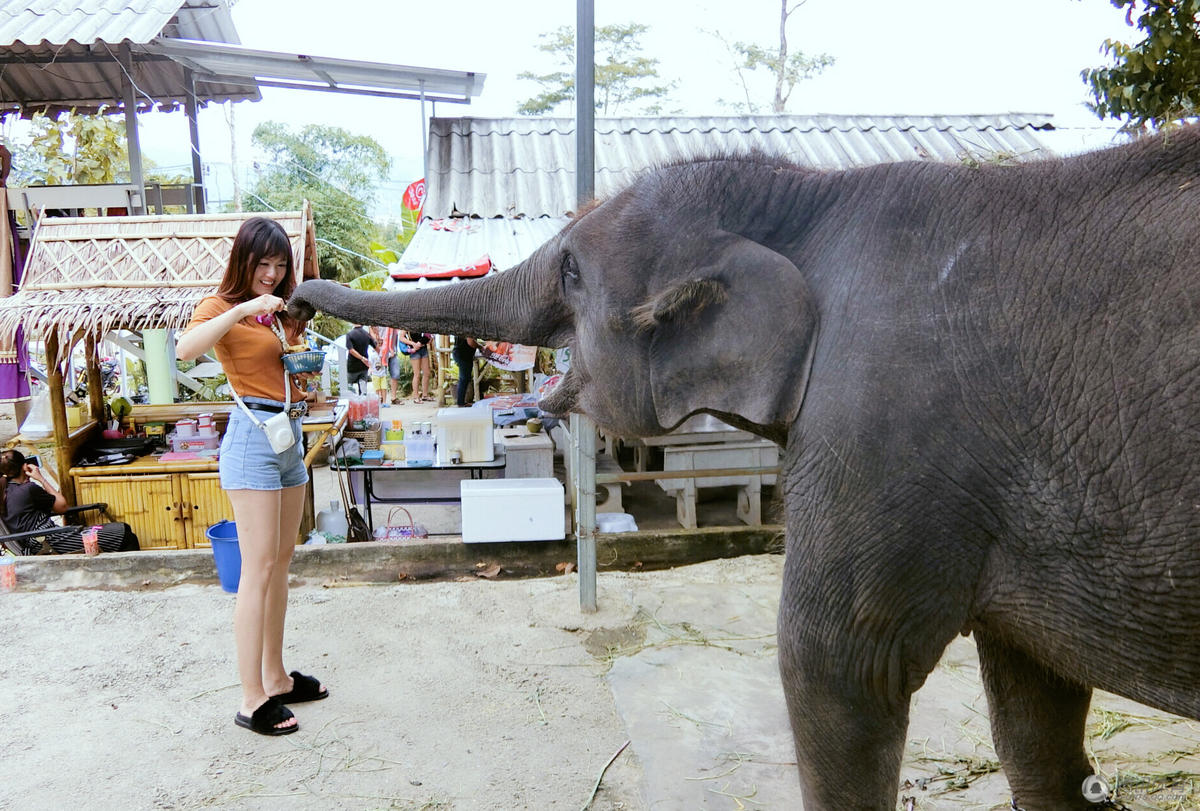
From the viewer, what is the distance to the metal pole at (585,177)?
431cm

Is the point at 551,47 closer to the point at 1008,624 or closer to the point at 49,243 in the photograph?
the point at 49,243

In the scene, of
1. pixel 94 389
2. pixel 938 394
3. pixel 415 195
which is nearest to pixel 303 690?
pixel 938 394

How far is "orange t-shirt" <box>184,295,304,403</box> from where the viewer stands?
10.8 feet

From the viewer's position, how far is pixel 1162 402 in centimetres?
152

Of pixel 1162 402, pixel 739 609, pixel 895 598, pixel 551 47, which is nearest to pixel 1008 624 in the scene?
pixel 895 598

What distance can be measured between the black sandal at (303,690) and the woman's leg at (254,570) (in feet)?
0.78

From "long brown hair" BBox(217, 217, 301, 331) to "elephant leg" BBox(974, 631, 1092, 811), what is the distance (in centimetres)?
264

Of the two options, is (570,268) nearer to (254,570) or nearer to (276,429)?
(276,429)

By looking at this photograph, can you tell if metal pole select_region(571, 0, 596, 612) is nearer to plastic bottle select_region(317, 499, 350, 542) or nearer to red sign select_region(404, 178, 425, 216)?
plastic bottle select_region(317, 499, 350, 542)

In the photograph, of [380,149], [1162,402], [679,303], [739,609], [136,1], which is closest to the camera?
[1162,402]

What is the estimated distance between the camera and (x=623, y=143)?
7445 mm

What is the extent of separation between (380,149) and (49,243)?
1267 inches

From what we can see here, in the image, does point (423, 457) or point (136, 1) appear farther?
point (136, 1)

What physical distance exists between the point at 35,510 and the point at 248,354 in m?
3.51
